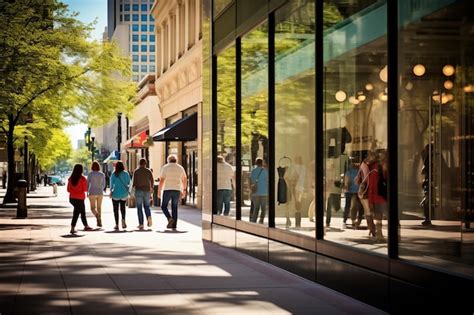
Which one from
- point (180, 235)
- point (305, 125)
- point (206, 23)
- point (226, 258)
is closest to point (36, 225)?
point (180, 235)

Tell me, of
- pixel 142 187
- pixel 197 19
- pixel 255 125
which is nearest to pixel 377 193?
pixel 255 125

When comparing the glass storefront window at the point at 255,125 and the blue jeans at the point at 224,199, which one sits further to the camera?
the blue jeans at the point at 224,199

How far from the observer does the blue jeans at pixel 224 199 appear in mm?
16953

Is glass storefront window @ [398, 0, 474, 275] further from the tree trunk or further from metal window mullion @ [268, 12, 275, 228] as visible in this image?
the tree trunk

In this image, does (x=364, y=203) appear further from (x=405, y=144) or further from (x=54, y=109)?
(x=54, y=109)

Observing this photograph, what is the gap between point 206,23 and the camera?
62.3 ft

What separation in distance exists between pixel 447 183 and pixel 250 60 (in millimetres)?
6641

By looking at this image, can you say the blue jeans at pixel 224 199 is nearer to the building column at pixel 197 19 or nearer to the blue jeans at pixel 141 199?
the blue jeans at pixel 141 199

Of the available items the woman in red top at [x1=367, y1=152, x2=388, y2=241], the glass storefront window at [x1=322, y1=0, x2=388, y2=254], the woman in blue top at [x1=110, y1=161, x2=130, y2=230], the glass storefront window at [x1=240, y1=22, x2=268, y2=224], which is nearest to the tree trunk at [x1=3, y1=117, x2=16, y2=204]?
the woman in blue top at [x1=110, y1=161, x2=130, y2=230]

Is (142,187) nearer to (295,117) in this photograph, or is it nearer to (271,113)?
(271,113)

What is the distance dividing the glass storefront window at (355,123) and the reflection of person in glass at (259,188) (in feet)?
9.20

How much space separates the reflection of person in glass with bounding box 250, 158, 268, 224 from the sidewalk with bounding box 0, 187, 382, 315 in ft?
2.70

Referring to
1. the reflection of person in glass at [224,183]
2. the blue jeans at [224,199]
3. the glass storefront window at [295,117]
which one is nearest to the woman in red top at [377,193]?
the glass storefront window at [295,117]

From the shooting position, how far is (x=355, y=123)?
10.5m
